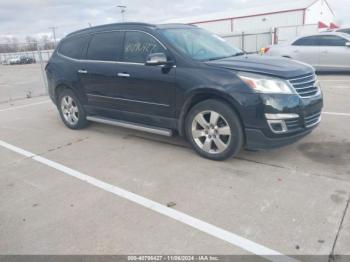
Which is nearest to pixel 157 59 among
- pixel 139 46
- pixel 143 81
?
pixel 143 81

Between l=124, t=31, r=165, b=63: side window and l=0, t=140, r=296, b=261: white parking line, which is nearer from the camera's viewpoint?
l=0, t=140, r=296, b=261: white parking line

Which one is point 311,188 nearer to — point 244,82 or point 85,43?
point 244,82

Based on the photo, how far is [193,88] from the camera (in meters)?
4.33

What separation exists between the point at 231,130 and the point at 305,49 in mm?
9090

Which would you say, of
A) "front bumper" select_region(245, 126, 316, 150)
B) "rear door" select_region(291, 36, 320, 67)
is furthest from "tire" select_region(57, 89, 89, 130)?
"rear door" select_region(291, 36, 320, 67)

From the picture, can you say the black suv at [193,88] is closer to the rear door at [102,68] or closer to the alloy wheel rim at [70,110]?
Answer: the rear door at [102,68]

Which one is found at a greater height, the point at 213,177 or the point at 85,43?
the point at 85,43

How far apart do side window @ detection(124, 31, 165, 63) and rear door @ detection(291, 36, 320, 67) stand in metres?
8.62

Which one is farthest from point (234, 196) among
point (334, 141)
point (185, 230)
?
point (334, 141)

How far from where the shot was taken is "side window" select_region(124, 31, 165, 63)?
475 cm

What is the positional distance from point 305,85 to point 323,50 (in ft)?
27.6

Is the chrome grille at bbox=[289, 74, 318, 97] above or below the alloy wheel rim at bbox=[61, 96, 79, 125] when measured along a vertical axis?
above

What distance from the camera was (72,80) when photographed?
6066 millimetres

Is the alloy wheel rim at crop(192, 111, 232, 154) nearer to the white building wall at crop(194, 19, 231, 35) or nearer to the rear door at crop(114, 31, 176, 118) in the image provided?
the rear door at crop(114, 31, 176, 118)
